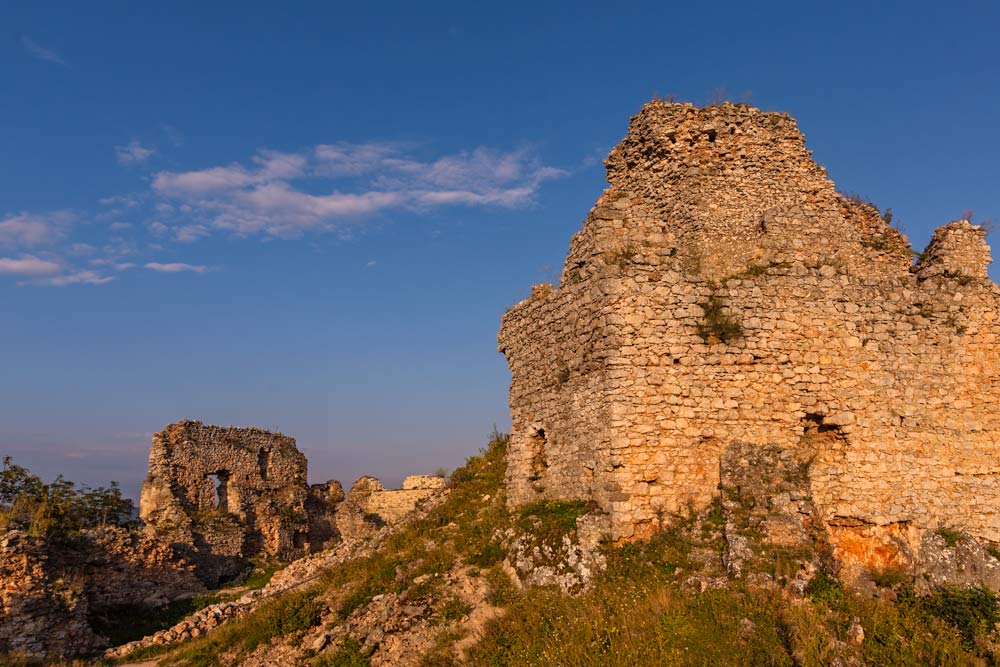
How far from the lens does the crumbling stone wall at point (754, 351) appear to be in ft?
31.2

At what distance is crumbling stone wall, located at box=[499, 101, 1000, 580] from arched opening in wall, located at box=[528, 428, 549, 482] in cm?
3

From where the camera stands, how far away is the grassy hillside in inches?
275

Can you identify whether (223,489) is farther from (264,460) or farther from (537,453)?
(537,453)

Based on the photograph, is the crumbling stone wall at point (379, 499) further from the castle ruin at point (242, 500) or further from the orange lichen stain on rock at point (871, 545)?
the orange lichen stain on rock at point (871, 545)

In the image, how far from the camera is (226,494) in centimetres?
2855

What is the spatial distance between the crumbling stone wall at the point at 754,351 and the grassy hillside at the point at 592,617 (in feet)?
2.64

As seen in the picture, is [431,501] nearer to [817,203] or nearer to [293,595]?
[293,595]

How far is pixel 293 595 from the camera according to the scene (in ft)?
37.2

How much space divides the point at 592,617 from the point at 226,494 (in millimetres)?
24588

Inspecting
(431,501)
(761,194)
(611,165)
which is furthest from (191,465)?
(761,194)

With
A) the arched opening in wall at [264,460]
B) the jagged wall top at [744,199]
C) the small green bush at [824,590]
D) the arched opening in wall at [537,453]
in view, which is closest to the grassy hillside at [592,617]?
the small green bush at [824,590]

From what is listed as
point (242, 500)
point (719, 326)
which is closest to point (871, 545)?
point (719, 326)

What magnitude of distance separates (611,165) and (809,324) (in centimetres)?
476

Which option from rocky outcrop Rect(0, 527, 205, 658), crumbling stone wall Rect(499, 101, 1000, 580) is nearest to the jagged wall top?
crumbling stone wall Rect(499, 101, 1000, 580)
